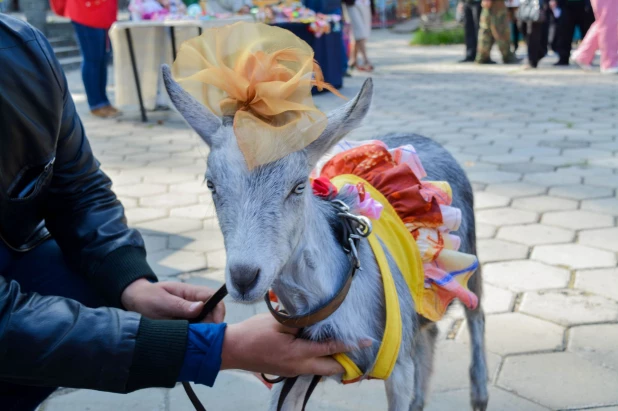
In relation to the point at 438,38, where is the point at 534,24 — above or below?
above

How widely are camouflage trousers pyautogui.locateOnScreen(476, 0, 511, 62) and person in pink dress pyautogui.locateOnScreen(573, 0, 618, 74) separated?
1.52m

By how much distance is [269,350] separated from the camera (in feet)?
6.07

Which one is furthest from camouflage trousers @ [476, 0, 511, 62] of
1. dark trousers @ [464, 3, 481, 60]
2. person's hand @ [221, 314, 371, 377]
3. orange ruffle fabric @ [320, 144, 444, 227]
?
person's hand @ [221, 314, 371, 377]

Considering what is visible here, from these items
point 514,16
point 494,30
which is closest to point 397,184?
point 494,30

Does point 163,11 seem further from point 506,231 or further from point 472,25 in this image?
point 472,25

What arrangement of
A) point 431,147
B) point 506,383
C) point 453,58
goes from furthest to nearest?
1. point 453,58
2. point 431,147
3. point 506,383

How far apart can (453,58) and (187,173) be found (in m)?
10.1

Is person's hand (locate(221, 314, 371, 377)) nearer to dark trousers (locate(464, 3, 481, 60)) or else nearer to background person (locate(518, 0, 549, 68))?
background person (locate(518, 0, 549, 68))

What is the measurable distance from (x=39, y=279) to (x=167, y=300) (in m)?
0.50

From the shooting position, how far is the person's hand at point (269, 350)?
1.83 metres

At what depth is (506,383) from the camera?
2.98 meters

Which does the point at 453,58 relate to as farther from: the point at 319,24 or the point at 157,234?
the point at 157,234

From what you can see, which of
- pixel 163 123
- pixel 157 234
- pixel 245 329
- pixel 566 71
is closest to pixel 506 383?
pixel 245 329

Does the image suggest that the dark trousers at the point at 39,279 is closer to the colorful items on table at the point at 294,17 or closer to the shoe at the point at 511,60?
the colorful items on table at the point at 294,17
